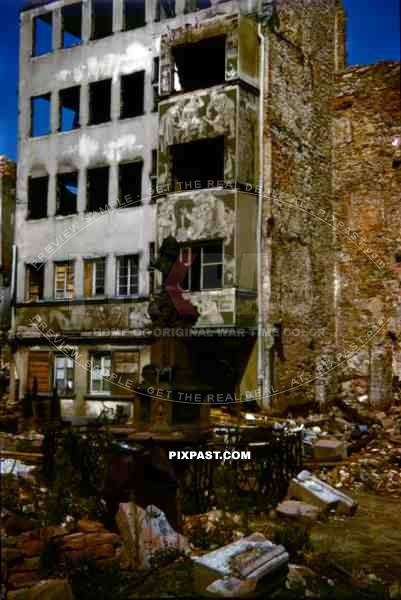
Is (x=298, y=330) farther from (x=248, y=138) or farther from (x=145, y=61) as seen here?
(x=145, y=61)

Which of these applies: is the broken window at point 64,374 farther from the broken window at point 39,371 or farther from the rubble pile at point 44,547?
the rubble pile at point 44,547

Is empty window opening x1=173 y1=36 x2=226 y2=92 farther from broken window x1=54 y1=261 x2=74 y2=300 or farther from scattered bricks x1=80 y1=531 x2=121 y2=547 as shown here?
scattered bricks x1=80 y1=531 x2=121 y2=547

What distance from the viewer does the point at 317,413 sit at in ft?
64.2

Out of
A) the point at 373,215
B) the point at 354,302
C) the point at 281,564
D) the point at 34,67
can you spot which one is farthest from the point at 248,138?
the point at 281,564

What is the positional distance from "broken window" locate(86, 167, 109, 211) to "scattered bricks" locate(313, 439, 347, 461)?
11.9 metres

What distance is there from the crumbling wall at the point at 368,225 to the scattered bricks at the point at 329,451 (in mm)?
7008

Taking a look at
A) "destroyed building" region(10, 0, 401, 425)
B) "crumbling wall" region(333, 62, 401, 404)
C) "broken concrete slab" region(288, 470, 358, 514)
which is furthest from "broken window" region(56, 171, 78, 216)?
"broken concrete slab" region(288, 470, 358, 514)

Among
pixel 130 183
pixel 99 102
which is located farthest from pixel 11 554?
pixel 99 102

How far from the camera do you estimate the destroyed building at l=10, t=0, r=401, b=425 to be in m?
18.4

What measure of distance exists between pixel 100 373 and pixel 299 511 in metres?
12.5

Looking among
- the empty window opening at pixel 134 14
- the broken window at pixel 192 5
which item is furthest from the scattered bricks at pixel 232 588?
the empty window opening at pixel 134 14

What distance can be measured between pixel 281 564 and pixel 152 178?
16.1 m

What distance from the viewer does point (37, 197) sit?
23.5 metres

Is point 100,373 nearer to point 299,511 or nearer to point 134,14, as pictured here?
point 134,14
